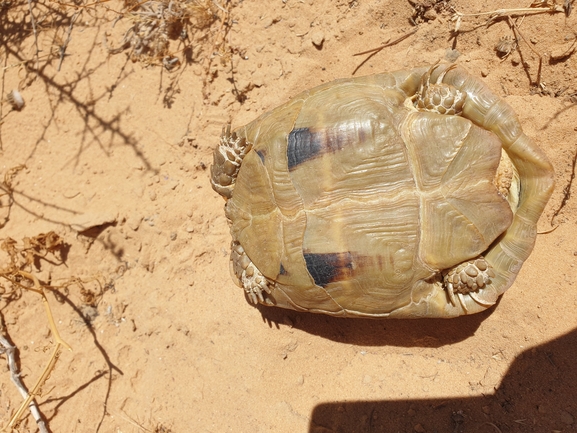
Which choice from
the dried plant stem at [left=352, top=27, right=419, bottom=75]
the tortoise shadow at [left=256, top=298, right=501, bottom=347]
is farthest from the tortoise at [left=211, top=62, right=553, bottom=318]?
the dried plant stem at [left=352, top=27, right=419, bottom=75]

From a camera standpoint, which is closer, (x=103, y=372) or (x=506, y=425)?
(x=506, y=425)

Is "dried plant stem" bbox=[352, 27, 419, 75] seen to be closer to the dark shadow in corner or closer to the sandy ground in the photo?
the sandy ground

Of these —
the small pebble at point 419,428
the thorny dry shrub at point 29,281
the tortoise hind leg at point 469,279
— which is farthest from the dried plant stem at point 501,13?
the thorny dry shrub at point 29,281

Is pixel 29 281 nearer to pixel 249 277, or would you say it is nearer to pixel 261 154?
pixel 249 277

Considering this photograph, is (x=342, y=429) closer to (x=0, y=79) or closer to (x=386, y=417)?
(x=386, y=417)

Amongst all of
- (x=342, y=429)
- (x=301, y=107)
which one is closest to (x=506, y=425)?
(x=342, y=429)

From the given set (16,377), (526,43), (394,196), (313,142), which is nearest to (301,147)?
(313,142)

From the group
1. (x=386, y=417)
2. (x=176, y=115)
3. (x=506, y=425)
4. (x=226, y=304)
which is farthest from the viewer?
(x=176, y=115)
